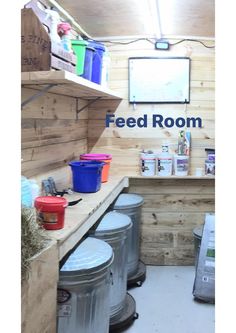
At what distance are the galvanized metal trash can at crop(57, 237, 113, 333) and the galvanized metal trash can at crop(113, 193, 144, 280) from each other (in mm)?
1323

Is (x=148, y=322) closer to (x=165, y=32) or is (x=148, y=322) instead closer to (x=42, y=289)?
(x=42, y=289)

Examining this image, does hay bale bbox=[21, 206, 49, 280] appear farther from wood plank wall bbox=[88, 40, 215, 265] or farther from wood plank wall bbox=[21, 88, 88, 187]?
wood plank wall bbox=[88, 40, 215, 265]

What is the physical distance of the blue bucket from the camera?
110 inches

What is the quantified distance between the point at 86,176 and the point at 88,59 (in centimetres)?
82

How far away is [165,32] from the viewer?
141 inches

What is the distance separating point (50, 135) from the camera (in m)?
2.73

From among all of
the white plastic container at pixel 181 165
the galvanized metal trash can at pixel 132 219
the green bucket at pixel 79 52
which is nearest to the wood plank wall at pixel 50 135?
the green bucket at pixel 79 52

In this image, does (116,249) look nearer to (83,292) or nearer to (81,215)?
(81,215)

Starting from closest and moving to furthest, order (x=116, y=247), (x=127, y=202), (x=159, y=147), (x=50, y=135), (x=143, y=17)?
(x=116, y=247) < (x=50, y=135) < (x=143, y=17) < (x=127, y=202) < (x=159, y=147)

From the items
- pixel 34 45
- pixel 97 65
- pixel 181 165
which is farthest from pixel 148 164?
pixel 34 45

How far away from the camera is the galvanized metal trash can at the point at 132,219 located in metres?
3.29

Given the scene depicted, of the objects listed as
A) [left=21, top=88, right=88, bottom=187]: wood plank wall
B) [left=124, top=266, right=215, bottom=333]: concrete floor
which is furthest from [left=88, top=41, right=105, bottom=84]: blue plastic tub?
[left=124, top=266, right=215, bottom=333]: concrete floor
